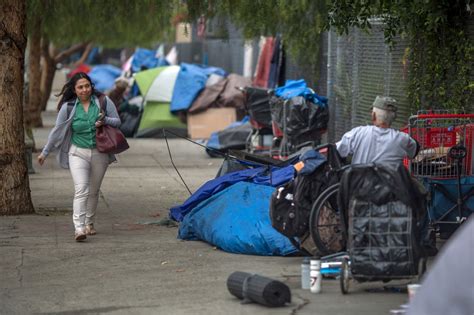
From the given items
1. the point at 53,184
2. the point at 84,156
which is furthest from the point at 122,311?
the point at 53,184

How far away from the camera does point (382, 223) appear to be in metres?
7.69

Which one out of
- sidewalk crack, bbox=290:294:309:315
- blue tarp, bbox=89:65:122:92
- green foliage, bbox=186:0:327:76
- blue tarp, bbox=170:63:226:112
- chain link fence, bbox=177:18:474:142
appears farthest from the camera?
blue tarp, bbox=89:65:122:92

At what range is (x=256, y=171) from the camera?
1083 cm

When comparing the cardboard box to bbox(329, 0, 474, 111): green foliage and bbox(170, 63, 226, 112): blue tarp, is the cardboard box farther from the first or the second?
bbox(329, 0, 474, 111): green foliage

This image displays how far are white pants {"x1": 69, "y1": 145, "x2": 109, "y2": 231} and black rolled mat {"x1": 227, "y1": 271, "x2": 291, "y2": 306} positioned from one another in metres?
3.38

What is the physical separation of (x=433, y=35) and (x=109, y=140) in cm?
423

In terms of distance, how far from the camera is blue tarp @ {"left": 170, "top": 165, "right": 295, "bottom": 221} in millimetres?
10359

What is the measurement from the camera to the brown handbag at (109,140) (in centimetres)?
1081

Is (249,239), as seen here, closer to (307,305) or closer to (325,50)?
(307,305)

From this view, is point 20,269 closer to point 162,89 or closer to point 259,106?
point 259,106

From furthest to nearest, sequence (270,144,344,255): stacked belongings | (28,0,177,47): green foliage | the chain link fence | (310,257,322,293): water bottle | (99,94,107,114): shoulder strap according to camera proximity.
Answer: the chain link fence, (28,0,177,47): green foliage, (99,94,107,114): shoulder strap, (270,144,344,255): stacked belongings, (310,257,322,293): water bottle

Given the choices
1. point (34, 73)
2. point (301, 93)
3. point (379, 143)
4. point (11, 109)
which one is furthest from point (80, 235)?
point (34, 73)

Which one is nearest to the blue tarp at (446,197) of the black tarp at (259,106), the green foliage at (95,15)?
the green foliage at (95,15)

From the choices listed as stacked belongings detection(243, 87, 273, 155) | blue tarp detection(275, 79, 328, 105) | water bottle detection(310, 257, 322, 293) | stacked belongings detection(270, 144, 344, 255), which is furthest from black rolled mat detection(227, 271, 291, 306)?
stacked belongings detection(243, 87, 273, 155)
